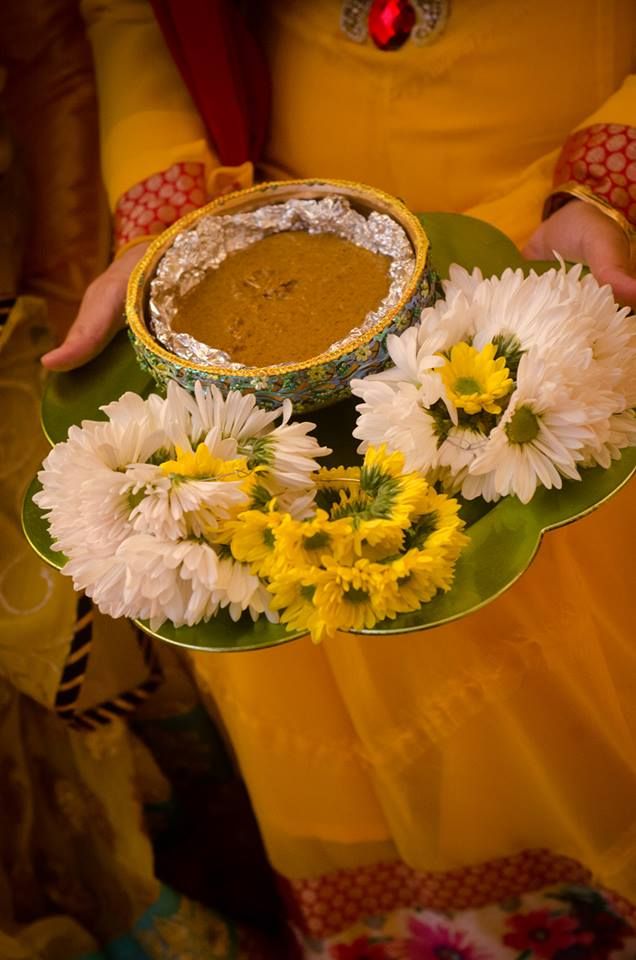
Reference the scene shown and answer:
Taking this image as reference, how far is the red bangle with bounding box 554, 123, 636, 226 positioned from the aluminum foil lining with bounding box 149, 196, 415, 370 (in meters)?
0.17

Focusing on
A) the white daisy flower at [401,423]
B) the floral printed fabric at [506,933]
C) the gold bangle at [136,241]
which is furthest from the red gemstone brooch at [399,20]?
the floral printed fabric at [506,933]

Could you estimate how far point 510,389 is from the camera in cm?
50

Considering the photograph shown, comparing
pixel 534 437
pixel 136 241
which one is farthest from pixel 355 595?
pixel 136 241

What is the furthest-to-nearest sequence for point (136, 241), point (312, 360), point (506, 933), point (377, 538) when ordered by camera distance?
1. point (506, 933)
2. point (136, 241)
3. point (312, 360)
4. point (377, 538)

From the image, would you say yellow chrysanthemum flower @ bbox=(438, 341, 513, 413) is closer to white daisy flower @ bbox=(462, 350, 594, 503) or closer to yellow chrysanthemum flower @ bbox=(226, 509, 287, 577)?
white daisy flower @ bbox=(462, 350, 594, 503)

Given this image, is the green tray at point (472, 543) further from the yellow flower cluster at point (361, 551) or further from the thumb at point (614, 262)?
the thumb at point (614, 262)

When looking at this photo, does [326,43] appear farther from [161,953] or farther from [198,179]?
[161,953]

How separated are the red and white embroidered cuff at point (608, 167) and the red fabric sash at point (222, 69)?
11.2 inches

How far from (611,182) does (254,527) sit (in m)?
0.42

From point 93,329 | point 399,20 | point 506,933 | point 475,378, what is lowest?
point 506,933

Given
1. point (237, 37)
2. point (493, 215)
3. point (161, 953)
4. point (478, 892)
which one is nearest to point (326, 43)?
point (237, 37)

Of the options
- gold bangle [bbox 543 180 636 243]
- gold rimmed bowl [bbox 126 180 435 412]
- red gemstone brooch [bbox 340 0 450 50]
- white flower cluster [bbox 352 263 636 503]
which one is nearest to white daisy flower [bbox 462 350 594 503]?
white flower cluster [bbox 352 263 636 503]

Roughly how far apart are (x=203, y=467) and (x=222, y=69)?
459mm

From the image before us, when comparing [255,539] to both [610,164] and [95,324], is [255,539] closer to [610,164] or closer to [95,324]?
[95,324]
